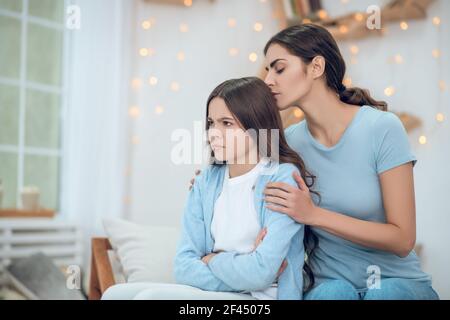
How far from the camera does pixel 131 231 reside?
1490mm

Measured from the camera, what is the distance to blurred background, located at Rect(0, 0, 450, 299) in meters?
1.82

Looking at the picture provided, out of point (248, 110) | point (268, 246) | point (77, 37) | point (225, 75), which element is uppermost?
point (77, 37)

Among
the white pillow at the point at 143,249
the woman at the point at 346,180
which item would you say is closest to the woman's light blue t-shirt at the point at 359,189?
the woman at the point at 346,180

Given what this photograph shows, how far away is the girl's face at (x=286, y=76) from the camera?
3.70 feet

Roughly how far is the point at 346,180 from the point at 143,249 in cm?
60

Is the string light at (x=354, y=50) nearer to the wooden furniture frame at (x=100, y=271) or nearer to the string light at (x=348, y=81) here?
the string light at (x=348, y=81)

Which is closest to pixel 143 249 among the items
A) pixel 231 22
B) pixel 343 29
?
pixel 231 22

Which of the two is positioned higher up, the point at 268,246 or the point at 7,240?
the point at 268,246

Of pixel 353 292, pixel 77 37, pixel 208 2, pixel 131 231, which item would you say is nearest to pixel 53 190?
pixel 77 37

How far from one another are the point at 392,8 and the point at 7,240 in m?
1.50

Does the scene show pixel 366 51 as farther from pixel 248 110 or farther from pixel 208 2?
pixel 248 110

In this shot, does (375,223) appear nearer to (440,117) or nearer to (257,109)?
(257,109)

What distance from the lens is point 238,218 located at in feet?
3.49

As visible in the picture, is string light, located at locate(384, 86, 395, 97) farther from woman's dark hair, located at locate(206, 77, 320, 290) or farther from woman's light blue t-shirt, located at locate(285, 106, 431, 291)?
woman's dark hair, located at locate(206, 77, 320, 290)
